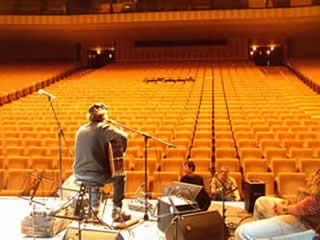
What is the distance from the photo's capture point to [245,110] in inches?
348

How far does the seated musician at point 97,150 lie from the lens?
11.8ft

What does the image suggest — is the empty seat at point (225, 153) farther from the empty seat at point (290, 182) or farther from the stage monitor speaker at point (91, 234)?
the stage monitor speaker at point (91, 234)

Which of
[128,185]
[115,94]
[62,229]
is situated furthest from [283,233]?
[115,94]

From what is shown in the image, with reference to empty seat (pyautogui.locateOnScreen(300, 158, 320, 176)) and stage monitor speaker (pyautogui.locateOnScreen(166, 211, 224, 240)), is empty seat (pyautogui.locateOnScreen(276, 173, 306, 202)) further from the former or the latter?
stage monitor speaker (pyautogui.locateOnScreen(166, 211, 224, 240))

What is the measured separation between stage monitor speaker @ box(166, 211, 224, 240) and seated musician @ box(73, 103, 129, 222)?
2.18 ft

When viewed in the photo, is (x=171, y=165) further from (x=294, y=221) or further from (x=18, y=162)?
(x=294, y=221)

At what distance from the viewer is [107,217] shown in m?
4.08

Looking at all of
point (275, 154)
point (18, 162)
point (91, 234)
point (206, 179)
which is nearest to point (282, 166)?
A: point (275, 154)

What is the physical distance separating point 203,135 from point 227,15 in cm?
832

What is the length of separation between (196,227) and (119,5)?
1287cm

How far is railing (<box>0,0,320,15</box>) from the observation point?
1456cm

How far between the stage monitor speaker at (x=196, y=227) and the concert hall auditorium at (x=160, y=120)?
0.4 inches

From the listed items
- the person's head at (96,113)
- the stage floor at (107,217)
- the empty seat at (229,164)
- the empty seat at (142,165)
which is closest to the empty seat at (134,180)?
the empty seat at (142,165)

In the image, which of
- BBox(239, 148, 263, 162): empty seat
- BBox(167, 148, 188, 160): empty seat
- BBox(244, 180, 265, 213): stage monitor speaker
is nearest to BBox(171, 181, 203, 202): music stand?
BBox(244, 180, 265, 213): stage monitor speaker
